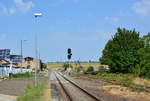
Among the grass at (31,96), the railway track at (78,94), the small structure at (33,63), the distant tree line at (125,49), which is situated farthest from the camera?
the distant tree line at (125,49)

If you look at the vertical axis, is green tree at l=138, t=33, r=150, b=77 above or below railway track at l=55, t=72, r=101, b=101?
above

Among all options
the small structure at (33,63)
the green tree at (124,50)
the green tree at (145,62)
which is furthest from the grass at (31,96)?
the green tree at (124,50)

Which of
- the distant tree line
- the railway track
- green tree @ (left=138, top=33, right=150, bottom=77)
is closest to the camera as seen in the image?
the railway track

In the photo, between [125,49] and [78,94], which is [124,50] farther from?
[78,94]

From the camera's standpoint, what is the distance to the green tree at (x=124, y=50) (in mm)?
76375

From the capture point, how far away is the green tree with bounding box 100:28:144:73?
76.4 meters

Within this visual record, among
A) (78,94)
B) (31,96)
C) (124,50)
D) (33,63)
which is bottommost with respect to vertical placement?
A: (78,94)

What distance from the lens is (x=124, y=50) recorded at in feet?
256

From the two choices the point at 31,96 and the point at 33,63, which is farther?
the point at 33,63

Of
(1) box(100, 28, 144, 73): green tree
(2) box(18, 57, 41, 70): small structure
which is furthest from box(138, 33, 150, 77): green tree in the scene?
(2) box(18, 57, 41, 70): small structure

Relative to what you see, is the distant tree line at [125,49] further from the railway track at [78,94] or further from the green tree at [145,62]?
the railway track at [78,94]

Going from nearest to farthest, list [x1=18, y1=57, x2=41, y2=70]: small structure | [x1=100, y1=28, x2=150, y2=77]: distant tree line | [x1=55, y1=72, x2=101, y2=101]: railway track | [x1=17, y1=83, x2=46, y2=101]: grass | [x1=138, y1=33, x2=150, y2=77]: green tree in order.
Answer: [x1=17, y1=83, x2=46, y2=101]: grass
[x1=55, y1=72, x2=101, y2=101]: railway track
[x1=18, y1=57, x2=41, y2=70]: small structure
[x1=138, y1=33, x2=150, y2=77]: green tree
[x1=100, y1=28, x2=150, y2=77]: distant tree line

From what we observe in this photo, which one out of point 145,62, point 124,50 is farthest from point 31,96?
point 124,50

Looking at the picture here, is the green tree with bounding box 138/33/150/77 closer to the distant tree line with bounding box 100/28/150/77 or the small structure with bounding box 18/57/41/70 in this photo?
the distant tree line with bounding box 100/28/150/77
